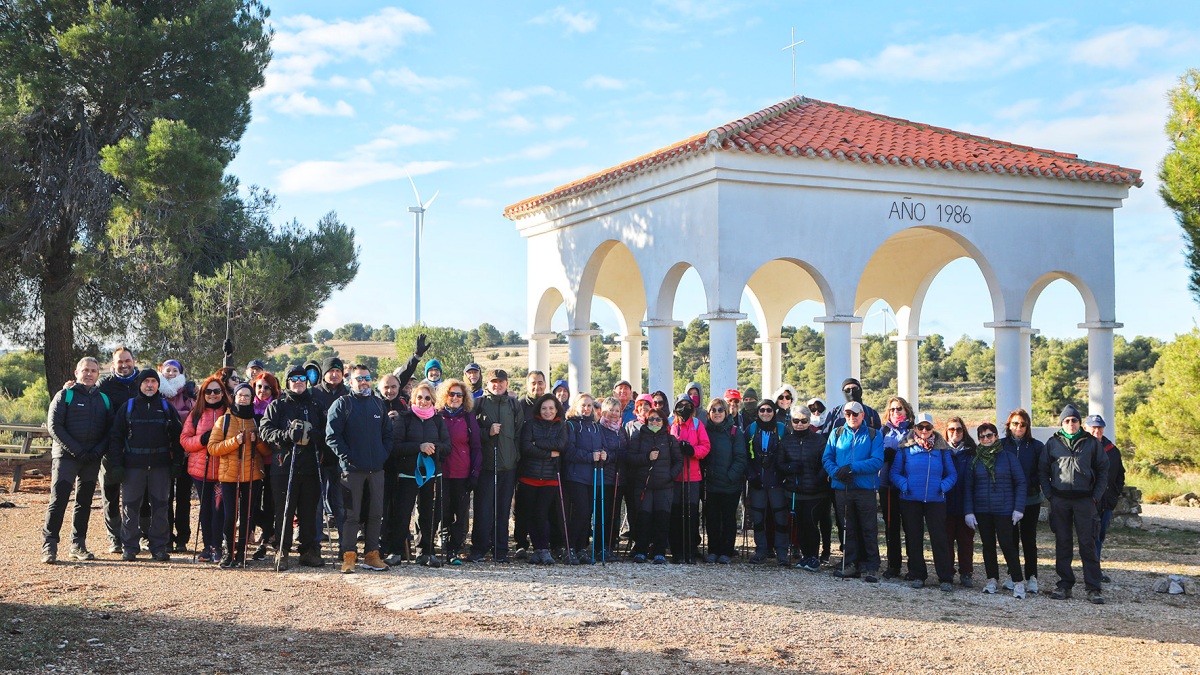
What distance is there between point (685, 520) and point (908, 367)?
10.1 metres

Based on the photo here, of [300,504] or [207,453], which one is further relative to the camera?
[207,453]

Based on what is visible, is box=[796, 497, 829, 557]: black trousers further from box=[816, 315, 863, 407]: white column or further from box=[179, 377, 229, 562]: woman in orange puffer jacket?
box=[179, 377, 229, 562]: woman in orange puffer jacket

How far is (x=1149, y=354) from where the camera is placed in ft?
145

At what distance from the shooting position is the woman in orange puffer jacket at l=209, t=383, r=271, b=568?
345 inches

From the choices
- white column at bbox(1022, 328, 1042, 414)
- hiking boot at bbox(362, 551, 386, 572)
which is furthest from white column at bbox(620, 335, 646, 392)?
hiking boot at bbox(362, 551, 386, 572)

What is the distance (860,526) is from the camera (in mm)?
9312

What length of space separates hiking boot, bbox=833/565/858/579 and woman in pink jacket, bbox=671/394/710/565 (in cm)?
135

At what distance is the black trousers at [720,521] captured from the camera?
392 inches

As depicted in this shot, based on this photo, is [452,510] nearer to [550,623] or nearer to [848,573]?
[550,623]

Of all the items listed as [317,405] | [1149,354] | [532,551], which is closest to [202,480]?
[317,405]

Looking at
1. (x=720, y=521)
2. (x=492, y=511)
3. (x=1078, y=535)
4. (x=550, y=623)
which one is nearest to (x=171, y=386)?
(x=492, y=511)

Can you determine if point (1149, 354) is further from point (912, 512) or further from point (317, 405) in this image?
point (317, 405)

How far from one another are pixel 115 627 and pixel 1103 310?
13.5 metres

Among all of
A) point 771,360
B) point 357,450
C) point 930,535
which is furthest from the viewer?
point 771,360
